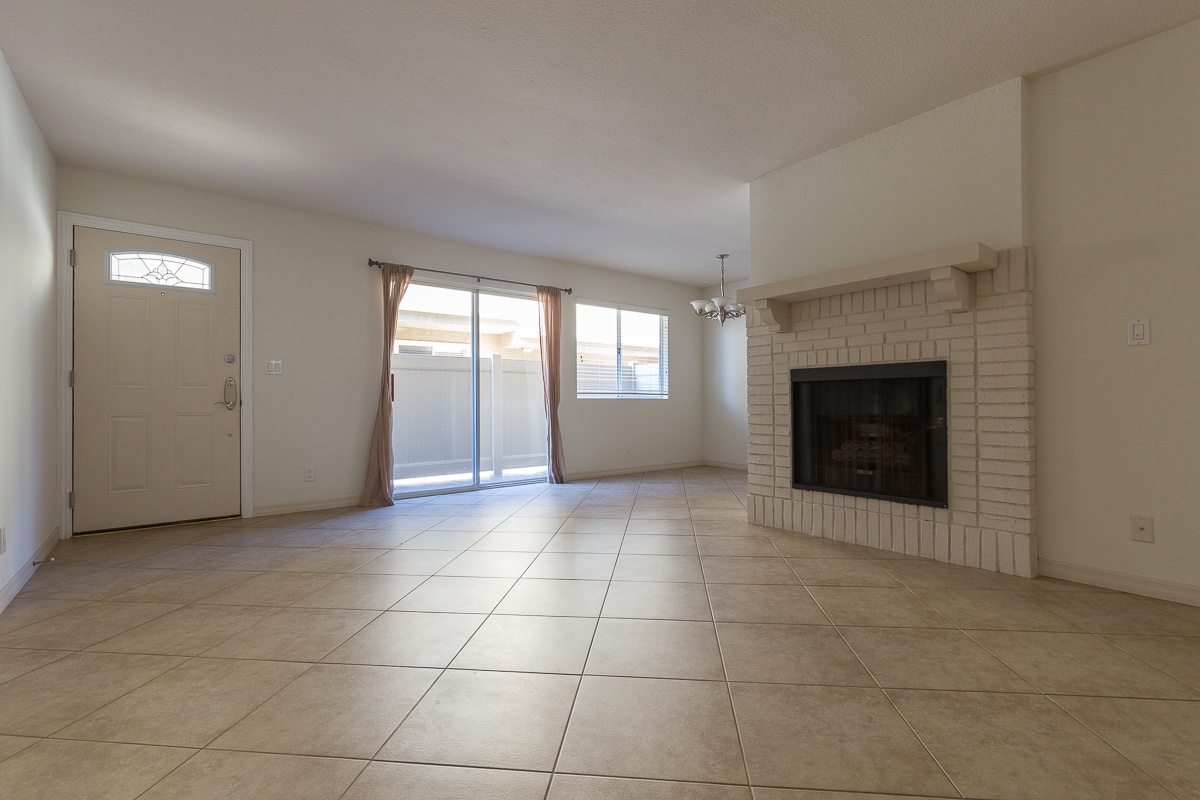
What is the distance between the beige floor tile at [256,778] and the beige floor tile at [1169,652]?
8.44 feet

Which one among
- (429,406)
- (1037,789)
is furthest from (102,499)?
(1037,789)

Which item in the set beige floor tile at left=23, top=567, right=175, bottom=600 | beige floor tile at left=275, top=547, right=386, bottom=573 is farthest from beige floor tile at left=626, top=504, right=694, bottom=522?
beige floor tile at left=23, top=567, right=175, bottom=600

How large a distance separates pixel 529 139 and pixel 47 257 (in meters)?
3.28

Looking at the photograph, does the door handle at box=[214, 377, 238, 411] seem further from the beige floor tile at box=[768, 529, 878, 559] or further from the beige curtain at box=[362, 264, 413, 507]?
the beige floor tile at box=[768, 529, 878, 559]

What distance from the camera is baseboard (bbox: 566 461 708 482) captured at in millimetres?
6676

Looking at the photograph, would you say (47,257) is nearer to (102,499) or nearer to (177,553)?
(102,499)

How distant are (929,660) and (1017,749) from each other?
1.69ft

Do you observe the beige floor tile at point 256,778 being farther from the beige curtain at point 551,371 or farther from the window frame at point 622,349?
the window frame at point 622,349

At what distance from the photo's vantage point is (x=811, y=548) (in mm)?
3465

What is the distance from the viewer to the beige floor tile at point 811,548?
3303mm

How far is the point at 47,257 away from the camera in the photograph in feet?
11.8

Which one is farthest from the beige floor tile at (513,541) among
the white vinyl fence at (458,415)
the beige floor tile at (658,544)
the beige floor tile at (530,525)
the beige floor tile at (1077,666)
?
the beige floor tile at (1077,666)

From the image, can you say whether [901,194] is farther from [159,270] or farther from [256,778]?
[159,270]

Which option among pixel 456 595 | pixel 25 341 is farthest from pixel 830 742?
pixel 25 341
